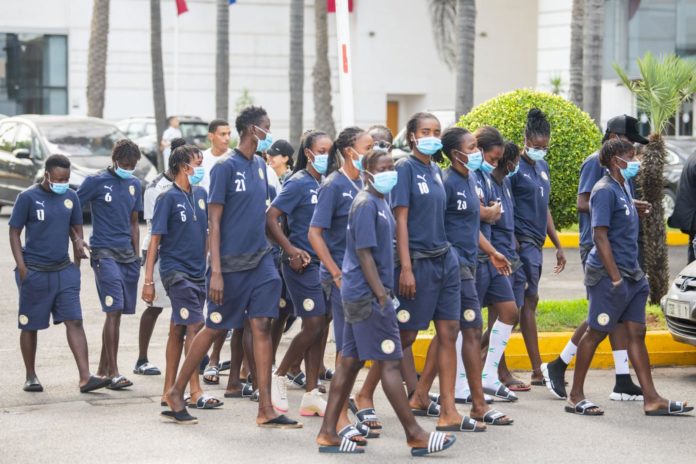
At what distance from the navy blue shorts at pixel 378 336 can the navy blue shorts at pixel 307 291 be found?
1.19 meters

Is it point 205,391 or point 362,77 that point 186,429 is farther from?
point 362,77

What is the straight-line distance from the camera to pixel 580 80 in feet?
80.1

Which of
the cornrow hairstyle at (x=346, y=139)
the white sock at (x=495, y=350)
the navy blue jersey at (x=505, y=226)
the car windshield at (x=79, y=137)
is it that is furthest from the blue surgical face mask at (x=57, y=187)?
the car windshield at (x=79, y=137)

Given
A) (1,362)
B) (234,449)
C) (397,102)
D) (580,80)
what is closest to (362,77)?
(397,102)

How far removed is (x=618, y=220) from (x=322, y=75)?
91.6 ft

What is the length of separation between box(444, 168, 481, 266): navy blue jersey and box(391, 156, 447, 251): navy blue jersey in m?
0.31

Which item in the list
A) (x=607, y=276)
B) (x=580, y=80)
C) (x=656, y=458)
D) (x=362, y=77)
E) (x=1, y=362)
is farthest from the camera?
(x=362, y=77)

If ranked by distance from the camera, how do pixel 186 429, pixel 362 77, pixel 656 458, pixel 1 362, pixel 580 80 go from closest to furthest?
pixel 656 458, pixel 186 429, pixel 1 362, pixel 580 80, pixel 362 77

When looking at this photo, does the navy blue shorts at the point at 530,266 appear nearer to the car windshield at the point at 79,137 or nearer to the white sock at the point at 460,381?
the white sock at the point at 460,381

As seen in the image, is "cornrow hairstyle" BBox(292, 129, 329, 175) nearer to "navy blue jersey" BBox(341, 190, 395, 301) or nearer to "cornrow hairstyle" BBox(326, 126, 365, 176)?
"cornrow hairstyle" BBox(326, 126, 365, 176)

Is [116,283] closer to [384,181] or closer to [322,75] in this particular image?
[384,181]

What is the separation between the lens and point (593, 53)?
19625 mm

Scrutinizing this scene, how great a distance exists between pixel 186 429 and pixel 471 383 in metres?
1.83

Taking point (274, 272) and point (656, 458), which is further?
point (274, 272)
